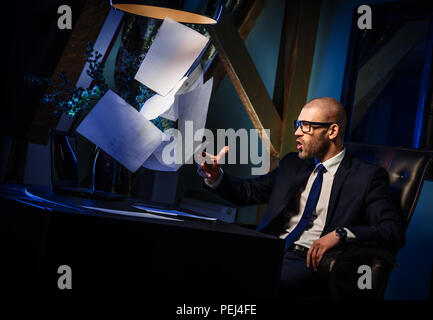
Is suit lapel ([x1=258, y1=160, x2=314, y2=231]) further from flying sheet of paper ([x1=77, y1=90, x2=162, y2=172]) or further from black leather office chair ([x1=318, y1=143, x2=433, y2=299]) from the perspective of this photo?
flying sheet of paper ([x1=77, y1=90, x2=162, y2=172])

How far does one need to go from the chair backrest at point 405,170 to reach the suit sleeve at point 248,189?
19.6 inches

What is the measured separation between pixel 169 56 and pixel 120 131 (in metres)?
0.39

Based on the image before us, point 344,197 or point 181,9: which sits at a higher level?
point 181,9

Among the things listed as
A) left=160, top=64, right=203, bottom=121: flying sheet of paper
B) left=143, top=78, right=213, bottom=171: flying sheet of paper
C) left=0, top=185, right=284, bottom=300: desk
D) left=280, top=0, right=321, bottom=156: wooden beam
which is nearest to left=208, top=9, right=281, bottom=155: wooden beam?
left=280, top=0, right=321, bottom=156: wooden beam

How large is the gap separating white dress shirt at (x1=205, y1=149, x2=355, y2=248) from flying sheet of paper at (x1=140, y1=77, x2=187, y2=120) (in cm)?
44

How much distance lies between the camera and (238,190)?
237 centimetres

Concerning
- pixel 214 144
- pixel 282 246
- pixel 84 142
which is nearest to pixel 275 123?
pixel 214 144

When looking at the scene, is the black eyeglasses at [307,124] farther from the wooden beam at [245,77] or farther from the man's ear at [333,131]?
the wooden beam at [245,77]

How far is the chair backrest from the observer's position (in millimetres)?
2049

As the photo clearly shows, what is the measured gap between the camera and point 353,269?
175 cm

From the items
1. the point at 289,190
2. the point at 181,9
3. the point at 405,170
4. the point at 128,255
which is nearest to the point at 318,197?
the point at 289,190

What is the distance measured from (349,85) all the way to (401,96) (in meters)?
0.36

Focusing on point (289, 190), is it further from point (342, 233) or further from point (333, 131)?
point (342, 233)

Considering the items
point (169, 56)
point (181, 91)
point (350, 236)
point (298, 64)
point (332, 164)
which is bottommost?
point (350, 236)
